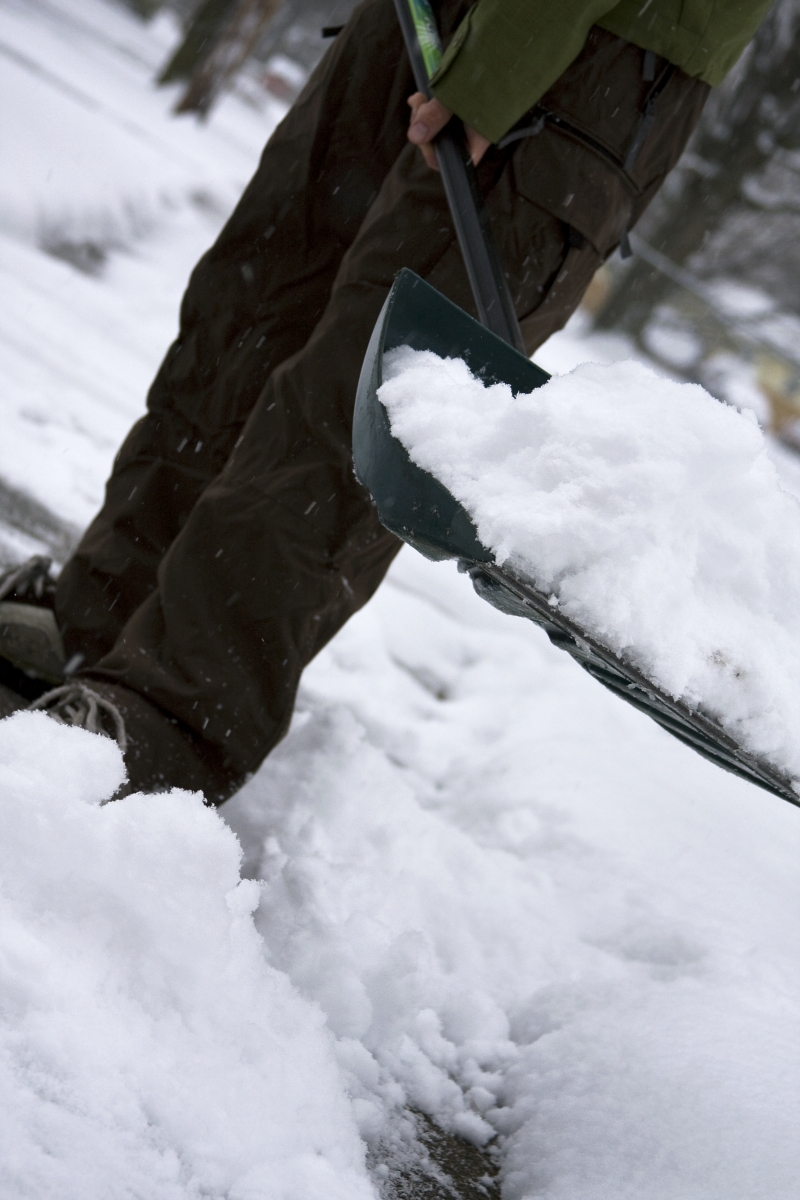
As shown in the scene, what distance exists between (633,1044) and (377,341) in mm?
816

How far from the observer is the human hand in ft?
3.89

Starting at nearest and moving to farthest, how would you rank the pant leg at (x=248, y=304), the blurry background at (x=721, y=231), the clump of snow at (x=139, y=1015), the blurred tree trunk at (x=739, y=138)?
the clump of snow at (x=139, y=1015)
the pant leg at (x=248, y=304)
the blurry background at (x=721, y=231)
the blurred tree trunk at (x=739, y=138)

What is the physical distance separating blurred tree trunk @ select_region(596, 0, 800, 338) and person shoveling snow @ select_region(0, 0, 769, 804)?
1142cm

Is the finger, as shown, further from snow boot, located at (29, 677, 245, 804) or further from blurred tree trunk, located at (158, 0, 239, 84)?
blurred tree trunk, located at (158, 0, 239, 84)

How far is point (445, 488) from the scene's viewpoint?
3.05 feet

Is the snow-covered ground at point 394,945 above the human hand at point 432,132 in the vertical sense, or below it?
below

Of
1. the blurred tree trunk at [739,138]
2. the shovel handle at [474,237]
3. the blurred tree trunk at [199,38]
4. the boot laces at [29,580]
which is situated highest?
the blurred tree trunk at [739,138]

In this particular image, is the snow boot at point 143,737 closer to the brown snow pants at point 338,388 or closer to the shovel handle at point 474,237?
the brown snow pants at point 338,388

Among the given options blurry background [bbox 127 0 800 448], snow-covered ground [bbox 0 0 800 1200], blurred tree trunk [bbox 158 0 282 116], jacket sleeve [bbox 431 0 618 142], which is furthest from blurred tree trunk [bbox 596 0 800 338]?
jacket sleeve [bbox 431 0 618 142]

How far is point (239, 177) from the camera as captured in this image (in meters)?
7.66

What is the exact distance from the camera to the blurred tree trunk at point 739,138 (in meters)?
11.0

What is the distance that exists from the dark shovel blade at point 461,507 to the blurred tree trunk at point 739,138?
38.8 feet

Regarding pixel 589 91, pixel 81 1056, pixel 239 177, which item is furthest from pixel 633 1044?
pixel 239 177

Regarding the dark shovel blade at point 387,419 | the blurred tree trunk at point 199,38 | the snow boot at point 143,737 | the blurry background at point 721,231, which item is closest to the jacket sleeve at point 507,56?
the dark shovel blade at point 387,419
